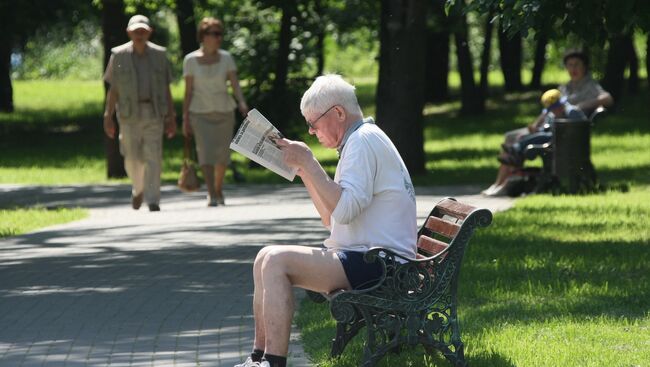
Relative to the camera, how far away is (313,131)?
23.0ft

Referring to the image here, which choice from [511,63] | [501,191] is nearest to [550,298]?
[501,191]

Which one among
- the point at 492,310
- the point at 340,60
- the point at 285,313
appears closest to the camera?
the point at 285,313

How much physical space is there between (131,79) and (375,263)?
921 cm

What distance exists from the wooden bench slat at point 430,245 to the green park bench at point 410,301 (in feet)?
1.40

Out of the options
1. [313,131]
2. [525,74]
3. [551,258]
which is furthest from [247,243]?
[525,74]

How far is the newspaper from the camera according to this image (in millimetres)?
6867

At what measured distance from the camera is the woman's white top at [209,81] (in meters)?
16.6

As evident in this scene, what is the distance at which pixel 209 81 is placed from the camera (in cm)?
1664

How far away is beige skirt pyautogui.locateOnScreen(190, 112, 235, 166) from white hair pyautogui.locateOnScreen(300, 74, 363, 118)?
32.7 ft

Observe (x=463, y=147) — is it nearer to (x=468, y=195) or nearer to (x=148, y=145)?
(x=468, y=195)

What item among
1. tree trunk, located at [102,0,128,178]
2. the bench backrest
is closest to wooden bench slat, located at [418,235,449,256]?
the bench backrest

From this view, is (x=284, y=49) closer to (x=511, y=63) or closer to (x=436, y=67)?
(x=436, y=67)

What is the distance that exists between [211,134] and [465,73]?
18967 mm

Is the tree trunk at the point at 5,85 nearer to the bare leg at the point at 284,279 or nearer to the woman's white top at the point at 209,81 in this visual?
the woman's white top at the point at 209,81
